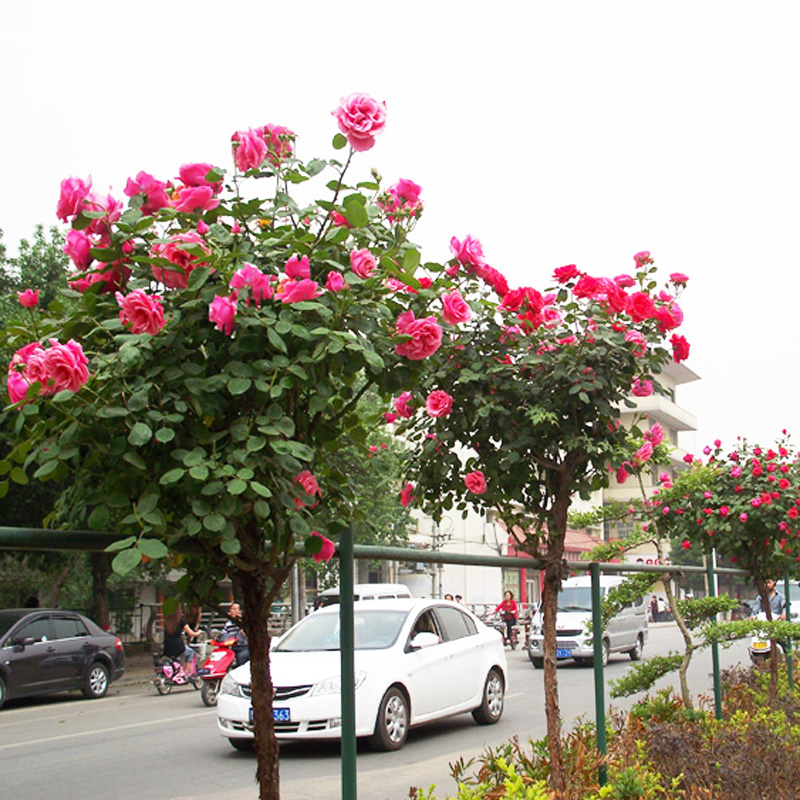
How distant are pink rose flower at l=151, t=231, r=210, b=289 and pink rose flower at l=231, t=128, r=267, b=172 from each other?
1.24 ft

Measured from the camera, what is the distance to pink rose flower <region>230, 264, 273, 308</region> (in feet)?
8.71

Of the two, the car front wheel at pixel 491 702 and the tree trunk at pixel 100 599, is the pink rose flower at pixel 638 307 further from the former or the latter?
the tree trunk at pixel 100 599

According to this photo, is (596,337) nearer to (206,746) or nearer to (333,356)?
(333,356)

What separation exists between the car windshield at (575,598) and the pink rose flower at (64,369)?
22.8 metres

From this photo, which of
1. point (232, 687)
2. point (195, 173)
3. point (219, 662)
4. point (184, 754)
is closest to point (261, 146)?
point (195, 173)

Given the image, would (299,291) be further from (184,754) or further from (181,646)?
(181,646)

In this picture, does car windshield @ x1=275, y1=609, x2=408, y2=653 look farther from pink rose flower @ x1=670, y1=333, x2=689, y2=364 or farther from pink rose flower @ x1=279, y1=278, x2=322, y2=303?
pink rose flower @ x1=279, y1=278, x2=322, y2=303

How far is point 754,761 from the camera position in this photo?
20.3ft

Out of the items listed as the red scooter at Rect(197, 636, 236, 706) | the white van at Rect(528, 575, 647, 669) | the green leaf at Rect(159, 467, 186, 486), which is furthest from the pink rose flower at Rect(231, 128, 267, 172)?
the white van at Rect(528, 575, 647, 669)

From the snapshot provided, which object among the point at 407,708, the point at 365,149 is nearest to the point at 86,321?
the point at 365,149

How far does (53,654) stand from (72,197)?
51.2 ft

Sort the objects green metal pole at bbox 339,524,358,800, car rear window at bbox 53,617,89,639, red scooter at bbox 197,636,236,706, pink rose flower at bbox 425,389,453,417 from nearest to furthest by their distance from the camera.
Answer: green metal pole at bbox 339,524,358,800
pink rose flower at bbox 425,389,453,417
red scooter at bbox 197,636,236,706
car rear window at bbox 53,617,89,639

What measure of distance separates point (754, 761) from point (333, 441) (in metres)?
4.30

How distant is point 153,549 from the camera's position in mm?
2393
